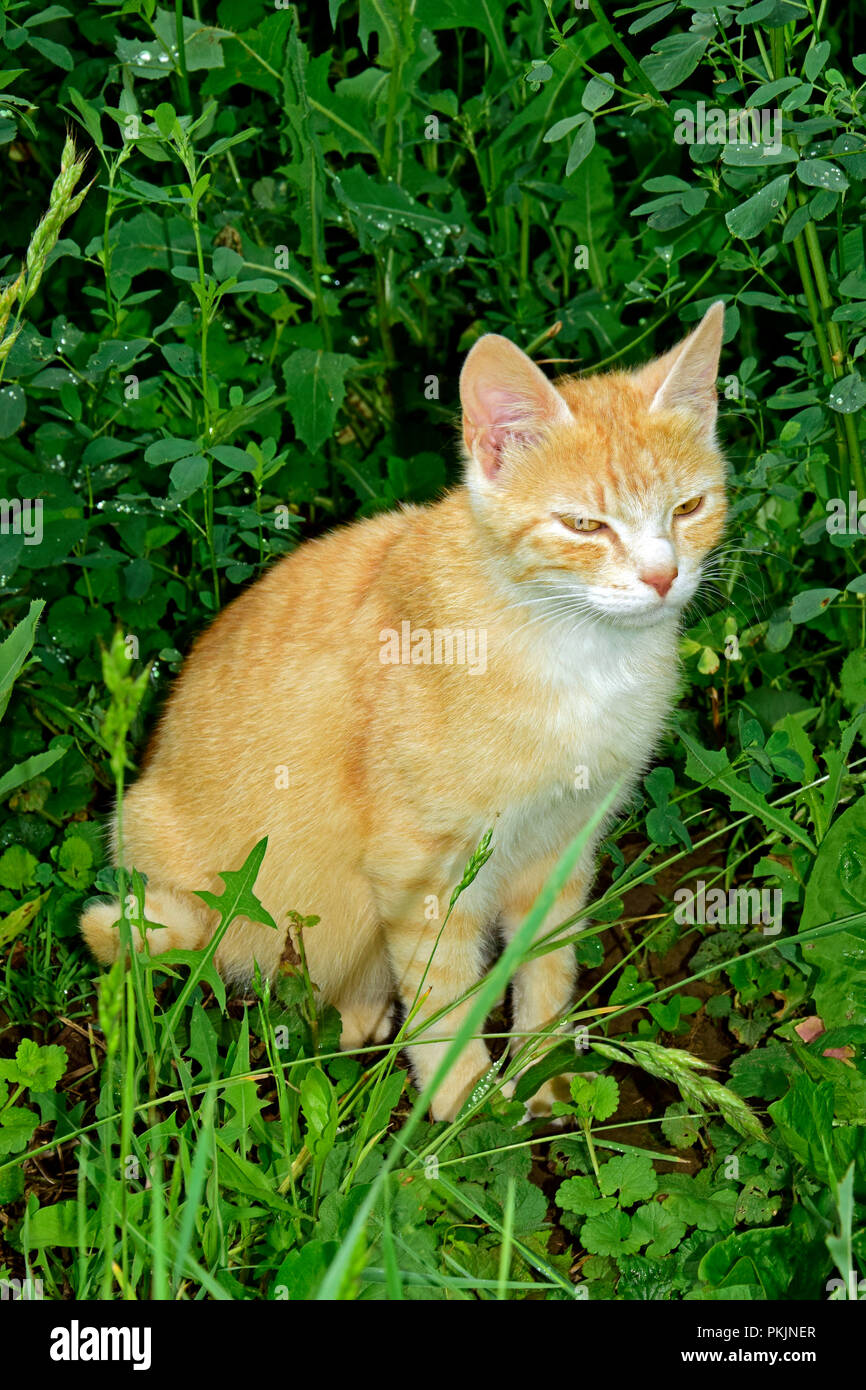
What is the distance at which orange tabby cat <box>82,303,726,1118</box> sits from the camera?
254cm

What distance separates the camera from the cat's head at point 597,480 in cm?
246

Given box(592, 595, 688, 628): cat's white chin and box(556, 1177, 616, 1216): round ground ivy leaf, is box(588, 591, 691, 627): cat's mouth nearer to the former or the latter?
box(592, 595, 688, 628): cat's white chin

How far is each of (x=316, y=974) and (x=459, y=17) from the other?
8.34 ft

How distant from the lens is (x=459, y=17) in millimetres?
3510

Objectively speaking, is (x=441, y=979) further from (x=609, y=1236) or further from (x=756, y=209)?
(x=756, y=209)

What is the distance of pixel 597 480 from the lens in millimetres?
2514

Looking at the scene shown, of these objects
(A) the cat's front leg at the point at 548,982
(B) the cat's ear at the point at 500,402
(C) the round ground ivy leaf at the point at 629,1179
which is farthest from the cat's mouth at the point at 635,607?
(C) the round ground ivy leaf at the point at 629,1179

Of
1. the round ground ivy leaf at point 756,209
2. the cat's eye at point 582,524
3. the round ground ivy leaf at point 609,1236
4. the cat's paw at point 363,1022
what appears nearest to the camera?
the round ground ivy leaf at point 609,1236

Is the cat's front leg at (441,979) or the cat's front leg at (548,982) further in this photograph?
the cat's front leg at (548,982)

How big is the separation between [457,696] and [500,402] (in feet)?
1.92

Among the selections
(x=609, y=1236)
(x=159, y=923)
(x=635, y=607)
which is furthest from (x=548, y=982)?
(x=635, y=607)

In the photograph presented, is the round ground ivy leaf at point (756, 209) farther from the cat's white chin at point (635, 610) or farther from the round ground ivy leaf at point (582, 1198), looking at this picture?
the round ground ivy leaf at point (582, 1198)
